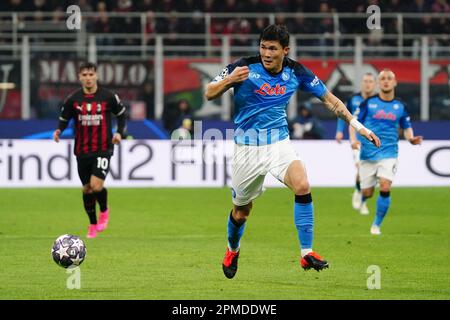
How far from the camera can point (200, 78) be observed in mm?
26672

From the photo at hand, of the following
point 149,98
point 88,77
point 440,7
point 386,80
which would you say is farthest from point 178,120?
point 88,77

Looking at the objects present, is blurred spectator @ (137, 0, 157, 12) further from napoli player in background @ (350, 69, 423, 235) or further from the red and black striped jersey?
the red and black striped jersey

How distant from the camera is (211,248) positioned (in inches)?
515

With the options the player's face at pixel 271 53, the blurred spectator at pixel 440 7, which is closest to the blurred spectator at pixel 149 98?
the blurred spectator at pixel 440 7

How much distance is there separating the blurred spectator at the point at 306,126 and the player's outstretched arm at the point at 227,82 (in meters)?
15.8

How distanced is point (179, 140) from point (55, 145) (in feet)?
8.55

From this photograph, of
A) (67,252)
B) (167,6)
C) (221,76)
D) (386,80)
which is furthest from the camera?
(167,6)

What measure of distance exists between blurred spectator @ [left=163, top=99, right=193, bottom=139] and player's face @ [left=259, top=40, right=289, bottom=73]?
584 inches

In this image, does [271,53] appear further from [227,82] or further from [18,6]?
[18,6]

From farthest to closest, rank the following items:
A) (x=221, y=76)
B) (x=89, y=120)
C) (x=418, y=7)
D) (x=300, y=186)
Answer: (x=418, y=7) → (x=89, y=120) → (x=300, y=186) → (x=221, y=76)

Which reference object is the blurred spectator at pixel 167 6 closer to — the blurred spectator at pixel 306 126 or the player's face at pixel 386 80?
the blurred spectator at pixel 306 126

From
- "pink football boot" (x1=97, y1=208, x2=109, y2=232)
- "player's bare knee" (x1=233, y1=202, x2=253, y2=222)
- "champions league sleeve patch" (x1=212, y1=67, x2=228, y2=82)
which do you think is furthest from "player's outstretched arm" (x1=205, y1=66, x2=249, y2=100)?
"pink football boot" (x1=97, y1=208, x2=109, y2=232)

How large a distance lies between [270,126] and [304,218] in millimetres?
920
